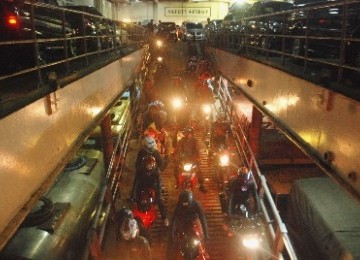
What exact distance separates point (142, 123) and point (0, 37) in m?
9.10

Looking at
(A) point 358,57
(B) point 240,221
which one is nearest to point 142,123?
(B) point 240,221

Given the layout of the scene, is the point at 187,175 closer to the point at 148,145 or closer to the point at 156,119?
the point at 148,145

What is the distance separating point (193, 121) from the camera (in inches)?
575

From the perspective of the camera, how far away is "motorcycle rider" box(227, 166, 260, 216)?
8.60 m

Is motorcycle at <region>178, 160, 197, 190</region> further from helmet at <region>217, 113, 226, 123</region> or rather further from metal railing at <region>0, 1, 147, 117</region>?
metal railing at <region>0, 1, 147, 117</region>

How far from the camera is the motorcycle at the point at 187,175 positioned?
10281 millimetres

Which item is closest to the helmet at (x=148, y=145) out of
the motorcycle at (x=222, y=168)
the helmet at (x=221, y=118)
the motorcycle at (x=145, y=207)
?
the motorcycle at (x=145, y=207)

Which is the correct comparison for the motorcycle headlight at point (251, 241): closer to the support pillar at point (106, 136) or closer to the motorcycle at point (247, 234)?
the motorcycle at point (247, 234)

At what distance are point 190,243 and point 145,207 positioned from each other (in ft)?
5.46

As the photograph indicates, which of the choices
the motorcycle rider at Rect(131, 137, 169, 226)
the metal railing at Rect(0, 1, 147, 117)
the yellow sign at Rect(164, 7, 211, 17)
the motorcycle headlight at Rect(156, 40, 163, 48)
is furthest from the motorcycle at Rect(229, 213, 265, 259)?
the yellow sign at Rect(164, 7, 211, 17)

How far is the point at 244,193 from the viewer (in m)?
8.66

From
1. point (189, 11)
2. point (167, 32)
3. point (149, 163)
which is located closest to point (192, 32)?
point (167, 32)

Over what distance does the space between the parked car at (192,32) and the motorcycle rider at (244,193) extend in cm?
2121

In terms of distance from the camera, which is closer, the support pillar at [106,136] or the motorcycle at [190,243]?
the motorcycle at [190,243]
